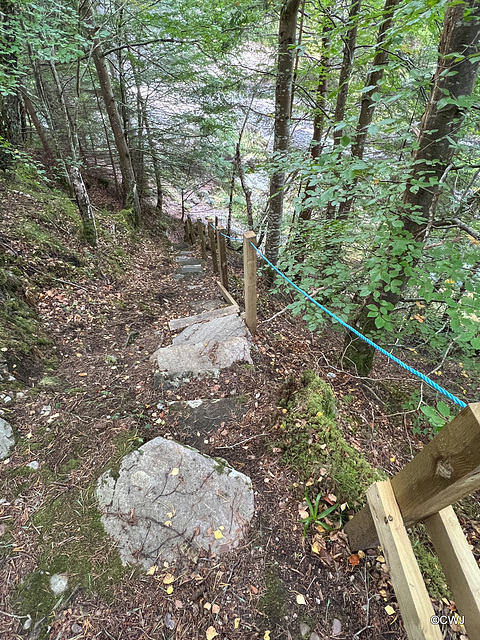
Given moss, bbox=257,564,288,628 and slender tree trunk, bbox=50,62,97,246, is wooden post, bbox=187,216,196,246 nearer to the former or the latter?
slender tree trunk, bbox=50,62,97,246

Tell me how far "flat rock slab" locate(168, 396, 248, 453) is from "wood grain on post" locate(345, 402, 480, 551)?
170 cm

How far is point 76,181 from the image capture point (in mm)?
5512

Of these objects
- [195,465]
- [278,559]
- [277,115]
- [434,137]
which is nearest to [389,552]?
[278,559]

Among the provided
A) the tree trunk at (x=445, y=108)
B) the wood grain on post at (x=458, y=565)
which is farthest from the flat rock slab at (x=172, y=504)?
the tree trunk at (x=445, y=108)

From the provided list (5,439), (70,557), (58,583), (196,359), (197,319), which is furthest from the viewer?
(197,319)

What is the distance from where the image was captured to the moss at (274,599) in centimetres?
161

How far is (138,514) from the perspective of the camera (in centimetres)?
199

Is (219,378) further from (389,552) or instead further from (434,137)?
(434,137)

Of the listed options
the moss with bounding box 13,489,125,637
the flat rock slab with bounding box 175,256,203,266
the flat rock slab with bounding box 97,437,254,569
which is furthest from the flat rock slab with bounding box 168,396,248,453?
the flat rock slab with bounding box 175,256,203,266

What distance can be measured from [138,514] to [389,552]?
154 centimetres

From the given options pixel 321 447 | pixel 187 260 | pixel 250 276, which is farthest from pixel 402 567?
pixel 187 260

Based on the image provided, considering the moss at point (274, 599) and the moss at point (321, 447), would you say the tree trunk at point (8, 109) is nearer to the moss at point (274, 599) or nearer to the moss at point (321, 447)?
the moss at point (321, 447)

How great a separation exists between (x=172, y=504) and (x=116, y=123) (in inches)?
378

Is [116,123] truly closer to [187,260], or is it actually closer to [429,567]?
[187,260]
